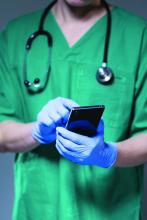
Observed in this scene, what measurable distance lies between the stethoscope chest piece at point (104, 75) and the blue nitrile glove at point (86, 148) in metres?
0.12

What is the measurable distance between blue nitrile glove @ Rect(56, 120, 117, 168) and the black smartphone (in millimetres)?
16

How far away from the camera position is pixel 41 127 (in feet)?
3.07

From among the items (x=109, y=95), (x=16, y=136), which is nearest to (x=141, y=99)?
(x=109, y=95)

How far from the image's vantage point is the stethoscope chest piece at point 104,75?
39.3 inches

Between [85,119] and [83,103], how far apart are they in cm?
14

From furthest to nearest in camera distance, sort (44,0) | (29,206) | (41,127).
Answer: (44,0), (29,206), (41,127)

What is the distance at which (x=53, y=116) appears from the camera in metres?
0.90

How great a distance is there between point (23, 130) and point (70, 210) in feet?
0.73

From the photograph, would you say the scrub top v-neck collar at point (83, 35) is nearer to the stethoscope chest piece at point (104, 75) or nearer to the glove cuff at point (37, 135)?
the stethoscope chest piece at point (104, 75)

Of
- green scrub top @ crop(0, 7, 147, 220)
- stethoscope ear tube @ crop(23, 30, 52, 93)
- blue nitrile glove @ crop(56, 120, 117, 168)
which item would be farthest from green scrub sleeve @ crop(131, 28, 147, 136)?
stethoscope ear tube @ crop(23, 30, 52, 93)

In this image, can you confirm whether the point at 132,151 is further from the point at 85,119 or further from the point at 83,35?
the point at 83,35

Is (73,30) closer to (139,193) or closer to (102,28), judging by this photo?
(102,28)

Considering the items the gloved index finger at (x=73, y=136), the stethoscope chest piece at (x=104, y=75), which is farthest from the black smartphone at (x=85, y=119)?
the stethoscope chest piece at (x=104, y=75)

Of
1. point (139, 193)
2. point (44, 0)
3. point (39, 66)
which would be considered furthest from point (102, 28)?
point (44, 0)
